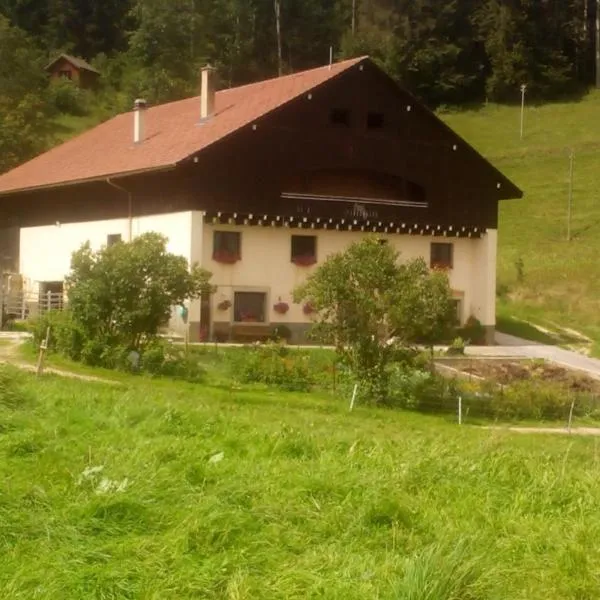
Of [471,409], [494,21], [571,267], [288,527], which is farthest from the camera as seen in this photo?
[494,21]

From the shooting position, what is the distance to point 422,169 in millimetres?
36156

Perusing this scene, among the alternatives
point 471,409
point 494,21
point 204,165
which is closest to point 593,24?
point 494,21

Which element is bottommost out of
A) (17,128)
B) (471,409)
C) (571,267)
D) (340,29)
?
(471,409)

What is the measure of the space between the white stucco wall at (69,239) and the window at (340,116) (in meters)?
5.86

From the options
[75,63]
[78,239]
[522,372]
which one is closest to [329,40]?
[75,63]

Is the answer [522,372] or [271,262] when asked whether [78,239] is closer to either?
[271,262]

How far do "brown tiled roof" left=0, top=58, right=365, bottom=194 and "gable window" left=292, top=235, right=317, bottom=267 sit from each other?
406cm

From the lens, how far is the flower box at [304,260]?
112 ft

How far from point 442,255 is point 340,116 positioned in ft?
19.4

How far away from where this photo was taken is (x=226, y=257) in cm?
3288

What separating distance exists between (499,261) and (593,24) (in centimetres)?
5082

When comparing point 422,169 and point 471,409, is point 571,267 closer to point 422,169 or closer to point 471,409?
point 422,169

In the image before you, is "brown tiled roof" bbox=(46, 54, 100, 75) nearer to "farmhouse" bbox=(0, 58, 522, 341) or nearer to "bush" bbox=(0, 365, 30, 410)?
"farmhouse" bbox=(0, 58, 522, 341)

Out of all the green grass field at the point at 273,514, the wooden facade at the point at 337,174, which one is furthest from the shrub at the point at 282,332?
the green grass field at the point at 273,514
